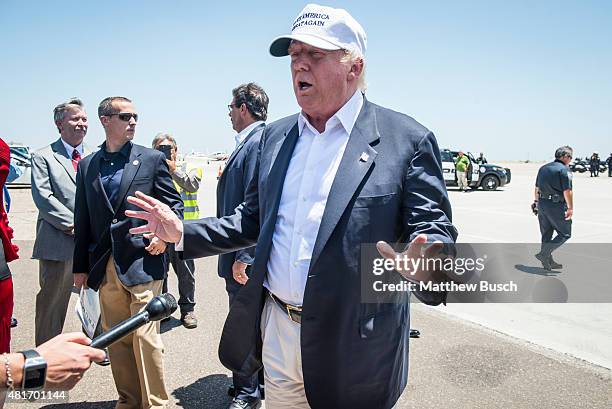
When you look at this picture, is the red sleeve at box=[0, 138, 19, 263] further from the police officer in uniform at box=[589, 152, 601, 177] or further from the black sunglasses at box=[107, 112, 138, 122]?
the police officer in uniform at box=[589, 152, 601, 177]

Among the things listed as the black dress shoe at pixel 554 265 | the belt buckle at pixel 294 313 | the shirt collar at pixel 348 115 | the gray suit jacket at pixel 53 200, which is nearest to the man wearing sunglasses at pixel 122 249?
the gray suit jacket at pixel 53 200

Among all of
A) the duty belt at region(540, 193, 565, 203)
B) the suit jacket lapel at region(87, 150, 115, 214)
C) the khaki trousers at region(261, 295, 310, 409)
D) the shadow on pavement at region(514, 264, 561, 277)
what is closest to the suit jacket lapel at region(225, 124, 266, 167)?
the suit jacket lapel at region(87, 150, 115, 214)

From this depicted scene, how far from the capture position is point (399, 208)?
202cm

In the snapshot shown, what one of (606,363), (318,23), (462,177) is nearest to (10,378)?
(318,23)

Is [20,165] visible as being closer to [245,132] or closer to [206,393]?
[245,132]

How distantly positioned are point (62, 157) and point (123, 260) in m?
1.61

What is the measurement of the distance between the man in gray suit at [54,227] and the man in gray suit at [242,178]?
1.50 metres

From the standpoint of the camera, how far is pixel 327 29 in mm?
2141

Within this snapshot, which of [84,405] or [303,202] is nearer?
[303,202]

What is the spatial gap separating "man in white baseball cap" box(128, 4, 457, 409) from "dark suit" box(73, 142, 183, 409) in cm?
119

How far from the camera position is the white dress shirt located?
6.98 feet

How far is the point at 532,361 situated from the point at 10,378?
4.31 metres

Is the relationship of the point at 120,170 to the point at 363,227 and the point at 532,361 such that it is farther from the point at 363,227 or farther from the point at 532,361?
Answer: the point at 532,361

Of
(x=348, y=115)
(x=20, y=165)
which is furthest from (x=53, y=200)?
(x=20, y=165)
